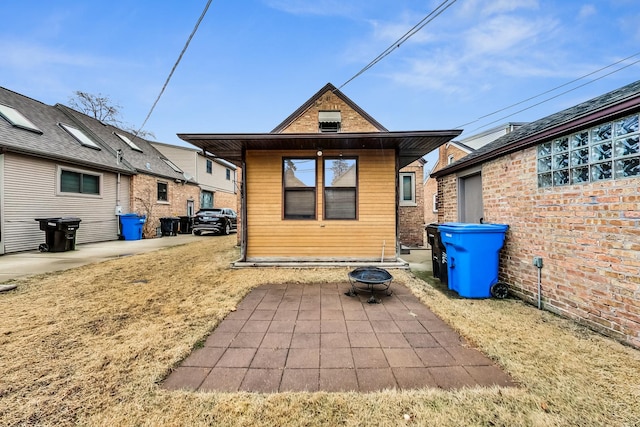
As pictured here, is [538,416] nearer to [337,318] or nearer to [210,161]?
[337,318]

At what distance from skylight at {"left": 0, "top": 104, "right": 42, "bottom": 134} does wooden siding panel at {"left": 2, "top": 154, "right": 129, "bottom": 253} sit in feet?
4.83

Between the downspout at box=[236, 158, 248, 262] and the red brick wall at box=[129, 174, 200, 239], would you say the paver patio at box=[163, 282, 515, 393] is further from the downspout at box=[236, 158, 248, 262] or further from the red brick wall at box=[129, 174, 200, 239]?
the red brick wall at box=[129, 174, 200, 239]

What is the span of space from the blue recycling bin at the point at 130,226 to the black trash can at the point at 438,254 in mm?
12495

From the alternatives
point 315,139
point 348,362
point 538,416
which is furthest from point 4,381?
point 315,139

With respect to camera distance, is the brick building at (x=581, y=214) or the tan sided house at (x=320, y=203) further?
the tan sided house at (x=320, y=203)

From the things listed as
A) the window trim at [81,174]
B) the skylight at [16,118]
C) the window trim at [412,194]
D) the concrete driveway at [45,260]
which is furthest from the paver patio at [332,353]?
the skylight at [16,118]

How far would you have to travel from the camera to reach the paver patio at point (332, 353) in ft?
6.27

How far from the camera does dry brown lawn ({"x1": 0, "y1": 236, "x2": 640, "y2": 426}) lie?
1.56 metres

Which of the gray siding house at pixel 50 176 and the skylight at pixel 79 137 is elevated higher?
the skylight at pixel 79 137

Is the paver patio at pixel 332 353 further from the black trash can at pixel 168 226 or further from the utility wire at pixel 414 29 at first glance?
the black trash can at pixel 168 226

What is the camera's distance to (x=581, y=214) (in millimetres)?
2967

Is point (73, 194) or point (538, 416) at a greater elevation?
point (73, 194)

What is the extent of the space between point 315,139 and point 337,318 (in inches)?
142

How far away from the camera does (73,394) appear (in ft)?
5.72
